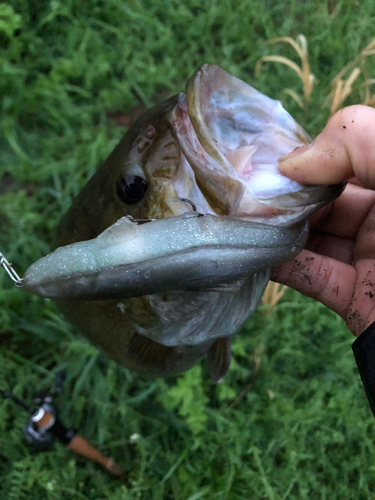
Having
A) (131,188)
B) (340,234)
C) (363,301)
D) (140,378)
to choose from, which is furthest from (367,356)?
(140,378)

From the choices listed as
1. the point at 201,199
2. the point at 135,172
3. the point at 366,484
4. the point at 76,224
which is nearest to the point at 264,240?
the point at 201,199

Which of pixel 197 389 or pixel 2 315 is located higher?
pixel 2 315

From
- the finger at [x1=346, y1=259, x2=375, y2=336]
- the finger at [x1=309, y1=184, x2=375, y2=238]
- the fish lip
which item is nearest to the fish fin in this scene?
the finger at [x1=346, y1=259, x2=375, y2=336]

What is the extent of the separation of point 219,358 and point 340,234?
2.64ft

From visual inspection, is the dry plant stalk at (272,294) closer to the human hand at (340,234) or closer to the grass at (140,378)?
the grass at (140,378)

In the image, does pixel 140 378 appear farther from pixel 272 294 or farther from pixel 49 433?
pixel 272 294

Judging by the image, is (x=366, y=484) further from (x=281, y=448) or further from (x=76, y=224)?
(x=76, y=224)

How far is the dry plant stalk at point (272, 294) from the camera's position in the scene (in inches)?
106

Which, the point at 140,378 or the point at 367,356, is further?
the point at 140,378

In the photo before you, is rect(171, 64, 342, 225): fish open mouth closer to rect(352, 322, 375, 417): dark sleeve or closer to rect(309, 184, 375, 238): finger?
rect(352, 322, 375, 417): dark sleeve

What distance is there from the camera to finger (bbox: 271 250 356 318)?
5.43 feet

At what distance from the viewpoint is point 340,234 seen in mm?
1836

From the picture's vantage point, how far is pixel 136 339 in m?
1.73

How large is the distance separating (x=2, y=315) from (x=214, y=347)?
158cm
